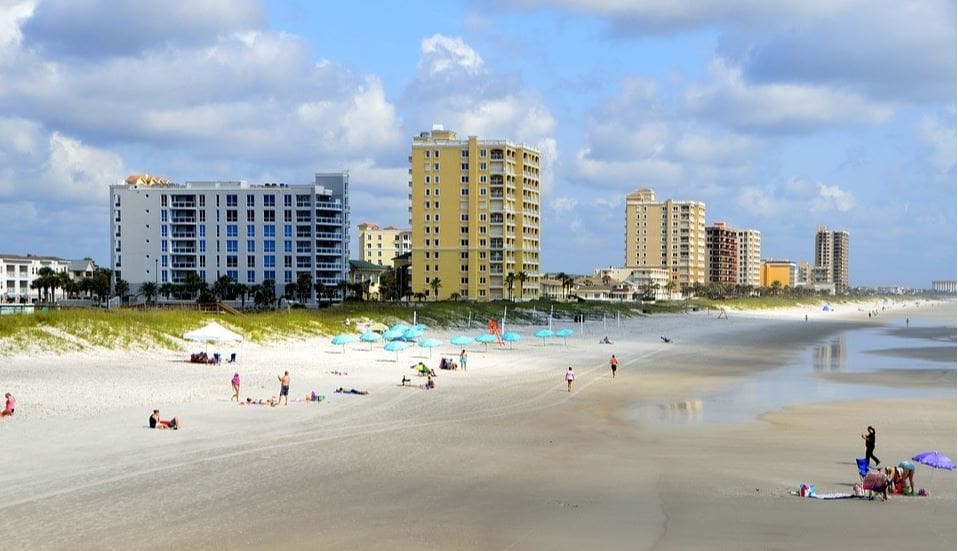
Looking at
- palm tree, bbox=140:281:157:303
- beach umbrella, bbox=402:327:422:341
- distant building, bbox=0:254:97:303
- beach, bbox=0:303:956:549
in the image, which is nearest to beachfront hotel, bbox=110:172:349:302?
palm tree, bbox=140:281:157:303

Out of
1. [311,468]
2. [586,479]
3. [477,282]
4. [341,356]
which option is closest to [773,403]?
[586,479]

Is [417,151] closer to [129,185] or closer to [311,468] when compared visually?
[129,185]

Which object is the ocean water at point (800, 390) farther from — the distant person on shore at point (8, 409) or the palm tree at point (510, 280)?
the palm tree at point (510, 280)

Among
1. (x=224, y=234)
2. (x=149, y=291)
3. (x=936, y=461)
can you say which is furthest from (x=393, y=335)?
(x=224, y=234)

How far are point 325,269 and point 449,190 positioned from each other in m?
27.0

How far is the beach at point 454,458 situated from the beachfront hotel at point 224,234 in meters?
70.9

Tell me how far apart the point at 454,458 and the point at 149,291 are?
97250 millimetres

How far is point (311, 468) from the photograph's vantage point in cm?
2222

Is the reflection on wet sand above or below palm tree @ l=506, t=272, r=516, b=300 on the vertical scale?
below

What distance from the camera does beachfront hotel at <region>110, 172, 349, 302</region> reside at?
4579 inches

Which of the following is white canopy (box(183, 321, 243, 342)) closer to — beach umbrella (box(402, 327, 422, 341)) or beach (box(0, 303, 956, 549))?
beach (box(0, 303, 956, 549))

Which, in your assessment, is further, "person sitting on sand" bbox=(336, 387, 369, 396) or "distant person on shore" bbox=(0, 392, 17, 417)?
"person sitting on sand" bbox=(336, 387, 369, 396)

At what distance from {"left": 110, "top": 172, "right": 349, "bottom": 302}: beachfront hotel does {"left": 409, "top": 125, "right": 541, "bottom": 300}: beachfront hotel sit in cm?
2005

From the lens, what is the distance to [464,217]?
135 m
